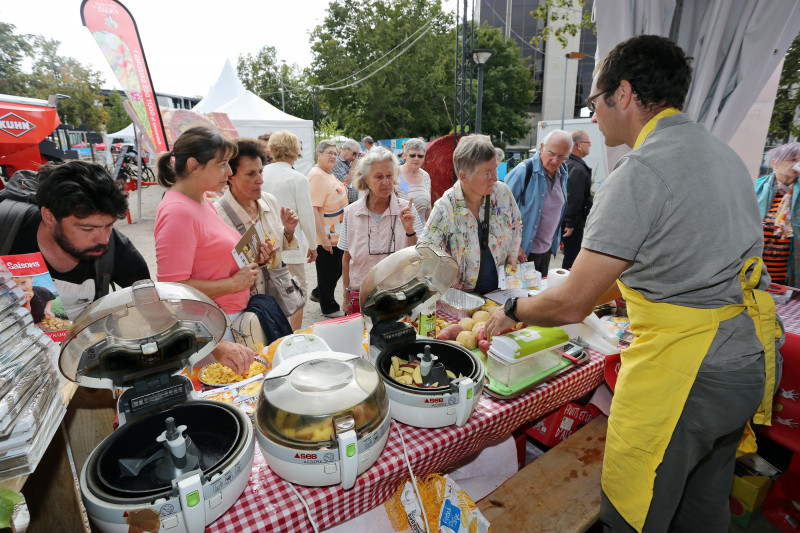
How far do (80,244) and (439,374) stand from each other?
1.75 meters

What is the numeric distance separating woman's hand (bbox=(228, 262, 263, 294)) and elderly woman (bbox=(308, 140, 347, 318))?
2.44m

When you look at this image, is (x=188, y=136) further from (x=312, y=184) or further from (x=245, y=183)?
(x=312, y=184)

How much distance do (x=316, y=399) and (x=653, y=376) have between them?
45.3 inches

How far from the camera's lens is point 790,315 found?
2523 mm

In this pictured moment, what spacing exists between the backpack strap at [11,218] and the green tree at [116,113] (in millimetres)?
46118

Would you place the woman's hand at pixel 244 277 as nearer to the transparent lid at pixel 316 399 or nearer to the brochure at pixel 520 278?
the transparent lid at pixel 316 399

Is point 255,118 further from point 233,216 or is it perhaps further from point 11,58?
point 11,58

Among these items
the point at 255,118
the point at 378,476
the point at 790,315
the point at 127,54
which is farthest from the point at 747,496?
the point at 255,118

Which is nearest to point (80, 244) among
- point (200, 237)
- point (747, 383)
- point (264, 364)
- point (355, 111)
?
point (200, 237)

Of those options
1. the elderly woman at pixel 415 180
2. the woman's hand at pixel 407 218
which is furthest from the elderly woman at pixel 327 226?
the woman's hand at pixel 407 218

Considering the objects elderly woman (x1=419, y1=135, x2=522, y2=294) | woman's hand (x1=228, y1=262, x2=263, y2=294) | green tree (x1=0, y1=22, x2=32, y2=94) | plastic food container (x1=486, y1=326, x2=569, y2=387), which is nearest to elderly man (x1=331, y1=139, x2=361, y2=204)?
elderly woman (x1=419, y1=135, x2=522, y2=294)

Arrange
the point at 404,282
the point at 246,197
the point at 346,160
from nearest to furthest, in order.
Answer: the point at 404,282, the point at 246,197, the point at 346,160

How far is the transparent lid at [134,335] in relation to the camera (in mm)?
1082

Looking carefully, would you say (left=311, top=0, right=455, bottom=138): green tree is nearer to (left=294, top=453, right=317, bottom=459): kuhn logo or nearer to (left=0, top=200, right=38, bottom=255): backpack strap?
(left=0, top=200, right=38, bottom=255): backpack strap
